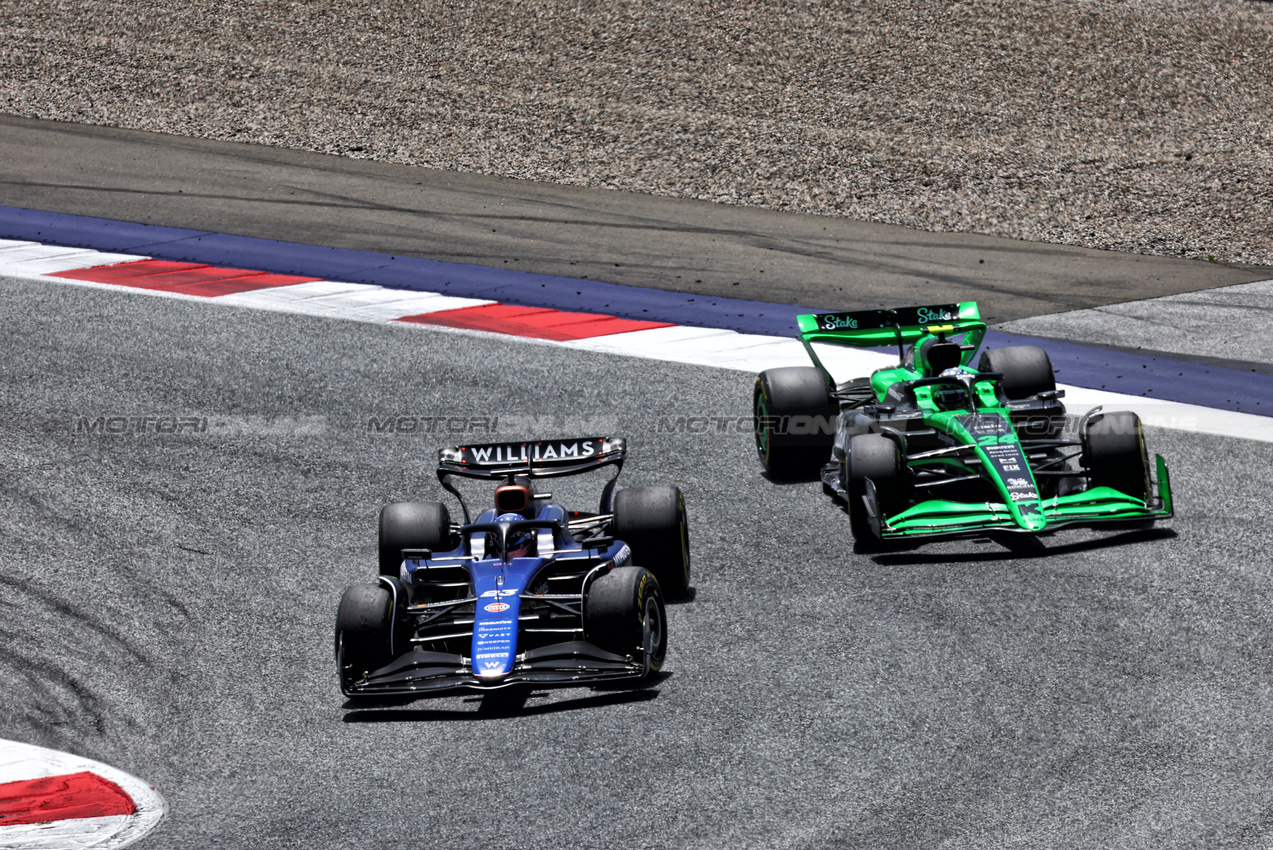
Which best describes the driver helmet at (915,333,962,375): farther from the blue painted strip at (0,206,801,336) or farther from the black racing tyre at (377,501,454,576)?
the blue painted strip at (0,206,801,336)

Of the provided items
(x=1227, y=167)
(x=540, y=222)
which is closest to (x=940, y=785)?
(x=540, y=222)

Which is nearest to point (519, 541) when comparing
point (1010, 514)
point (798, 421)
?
point (1010, 514)

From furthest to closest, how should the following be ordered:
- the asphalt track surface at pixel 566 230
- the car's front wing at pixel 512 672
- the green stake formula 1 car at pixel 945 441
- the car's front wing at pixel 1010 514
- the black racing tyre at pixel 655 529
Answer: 1. the asphalt track surface at pixel 566 230
2. the green stake formula 1 car at pixel 945 441
3. the car's front wing at pixel 1010 514
4. the black racing tyre at pixel 655 529
5. the car's front wing at pixel 512 672

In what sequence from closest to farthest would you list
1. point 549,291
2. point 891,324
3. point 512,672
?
point 512,672 < point 891,324 < point 549,291

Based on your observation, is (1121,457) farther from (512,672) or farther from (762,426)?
(512,672)

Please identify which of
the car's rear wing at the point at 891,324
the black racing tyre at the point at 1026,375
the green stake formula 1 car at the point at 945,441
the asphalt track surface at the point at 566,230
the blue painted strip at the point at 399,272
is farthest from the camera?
the asphalt track surface at the point at 566,230

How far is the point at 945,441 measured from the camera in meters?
11.0

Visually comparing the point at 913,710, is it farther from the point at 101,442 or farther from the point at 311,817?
the point at 101,442

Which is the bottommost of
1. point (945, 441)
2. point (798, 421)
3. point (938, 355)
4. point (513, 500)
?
point (513, 500)

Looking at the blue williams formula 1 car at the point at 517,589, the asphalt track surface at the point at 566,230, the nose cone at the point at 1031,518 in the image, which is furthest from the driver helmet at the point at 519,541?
the asphalt track surface at the point at 566,230

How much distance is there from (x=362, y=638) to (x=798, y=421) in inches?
184

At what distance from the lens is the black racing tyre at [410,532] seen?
32.3 feet

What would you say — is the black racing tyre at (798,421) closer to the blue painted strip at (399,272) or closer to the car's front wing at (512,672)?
the car's front wing at (512,672)

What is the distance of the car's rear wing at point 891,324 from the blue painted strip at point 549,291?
3.21m
